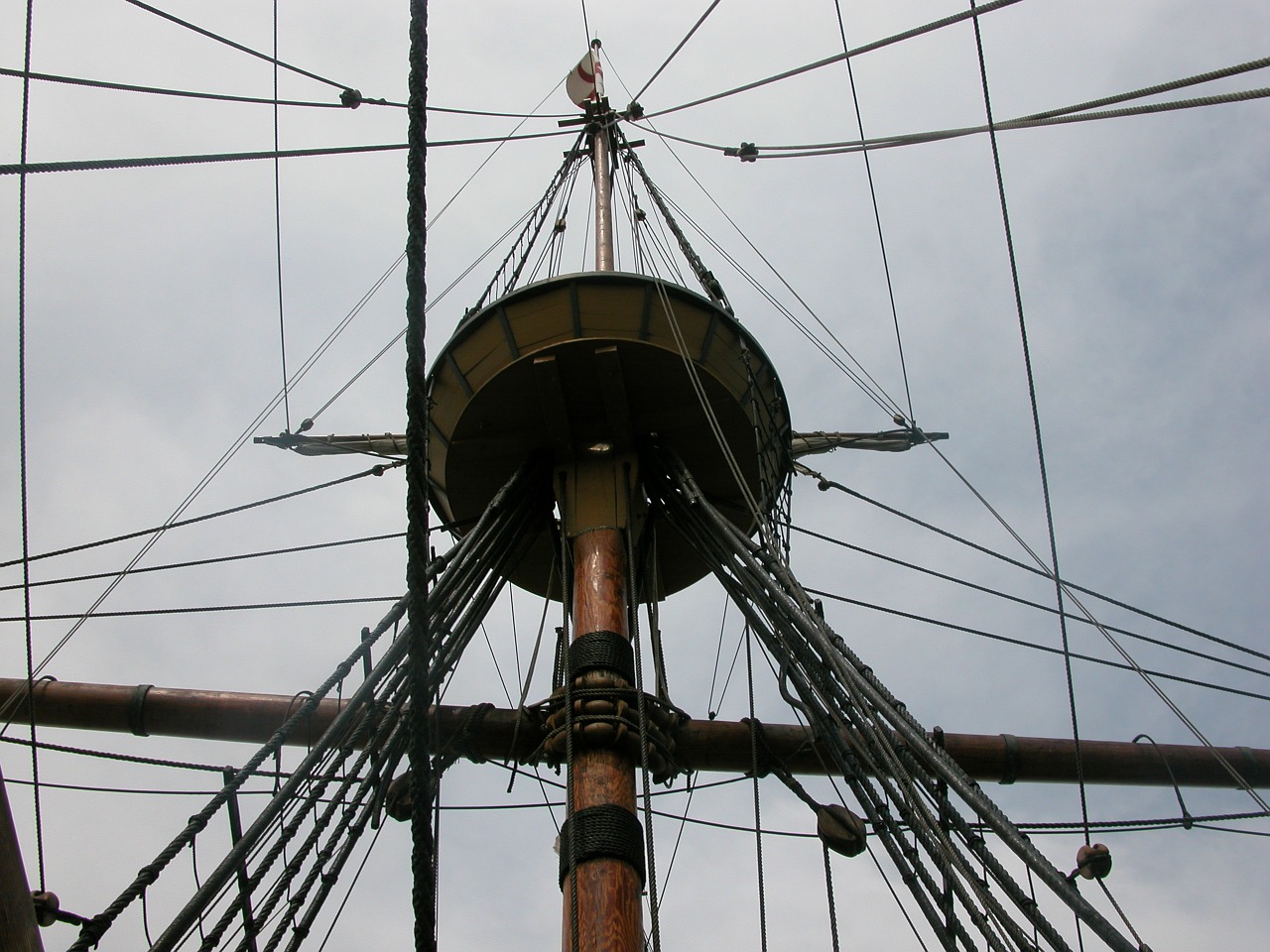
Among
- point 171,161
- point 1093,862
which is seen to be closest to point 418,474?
point 171,161

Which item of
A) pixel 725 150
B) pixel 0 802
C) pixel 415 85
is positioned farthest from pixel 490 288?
pixel 0 802

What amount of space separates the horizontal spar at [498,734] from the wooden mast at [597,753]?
3.56 feet

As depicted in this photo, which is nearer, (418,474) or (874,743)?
(418,474)

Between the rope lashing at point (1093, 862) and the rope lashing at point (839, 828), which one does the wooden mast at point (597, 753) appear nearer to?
the rope lashing at point (839, 828)

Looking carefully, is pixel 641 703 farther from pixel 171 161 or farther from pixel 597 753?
pixel 171 161

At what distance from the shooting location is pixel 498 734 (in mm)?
8648

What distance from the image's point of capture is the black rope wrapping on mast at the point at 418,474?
268 centimetres

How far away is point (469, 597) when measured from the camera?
8570 mm

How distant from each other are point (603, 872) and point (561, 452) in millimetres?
3419

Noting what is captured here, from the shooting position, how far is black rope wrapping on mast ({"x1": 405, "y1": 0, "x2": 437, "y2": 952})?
2678mm

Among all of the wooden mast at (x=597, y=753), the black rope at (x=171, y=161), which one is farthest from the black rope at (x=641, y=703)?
the black rope at (x=171, y=161)

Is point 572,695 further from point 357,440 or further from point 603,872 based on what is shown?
point 357,440

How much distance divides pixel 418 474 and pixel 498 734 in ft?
20.5

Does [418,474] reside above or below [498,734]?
below
